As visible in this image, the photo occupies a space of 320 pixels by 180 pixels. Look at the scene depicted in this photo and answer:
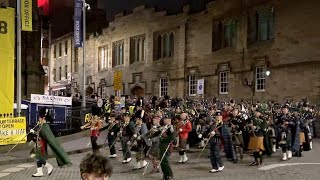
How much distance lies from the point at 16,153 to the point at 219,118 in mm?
8274

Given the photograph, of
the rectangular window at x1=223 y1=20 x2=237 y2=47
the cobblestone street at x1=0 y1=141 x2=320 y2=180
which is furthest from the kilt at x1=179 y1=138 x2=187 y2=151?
the rectangular window at x1=223 y1=20 x2=237 y2=47

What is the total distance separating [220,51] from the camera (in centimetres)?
3609

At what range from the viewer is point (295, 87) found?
29453 millimetres

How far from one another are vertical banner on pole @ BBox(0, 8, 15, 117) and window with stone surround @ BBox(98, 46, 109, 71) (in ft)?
109

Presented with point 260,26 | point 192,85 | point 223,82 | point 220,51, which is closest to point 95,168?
point 260,26

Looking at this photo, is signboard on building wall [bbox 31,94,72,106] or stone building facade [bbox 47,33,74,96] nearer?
signboard on building wall [bbox 31,94,72,106]

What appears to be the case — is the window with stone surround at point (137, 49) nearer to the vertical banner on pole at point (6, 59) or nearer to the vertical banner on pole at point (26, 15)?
the vertical banner on pole at point (26, 15)

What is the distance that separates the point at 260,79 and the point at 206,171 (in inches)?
783

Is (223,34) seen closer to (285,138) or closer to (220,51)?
(220,51)

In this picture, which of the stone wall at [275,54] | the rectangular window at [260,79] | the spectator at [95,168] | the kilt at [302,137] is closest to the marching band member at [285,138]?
the kilt at [302,137]

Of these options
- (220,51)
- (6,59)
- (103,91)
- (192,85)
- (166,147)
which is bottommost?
(166,147)

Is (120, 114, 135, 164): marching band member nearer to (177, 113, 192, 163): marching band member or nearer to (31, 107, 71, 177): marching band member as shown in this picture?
(177, 113, 192, 163): marching band member

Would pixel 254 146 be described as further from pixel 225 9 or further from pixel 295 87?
A: pixel 225 9

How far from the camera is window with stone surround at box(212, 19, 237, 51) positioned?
35.9 metres
